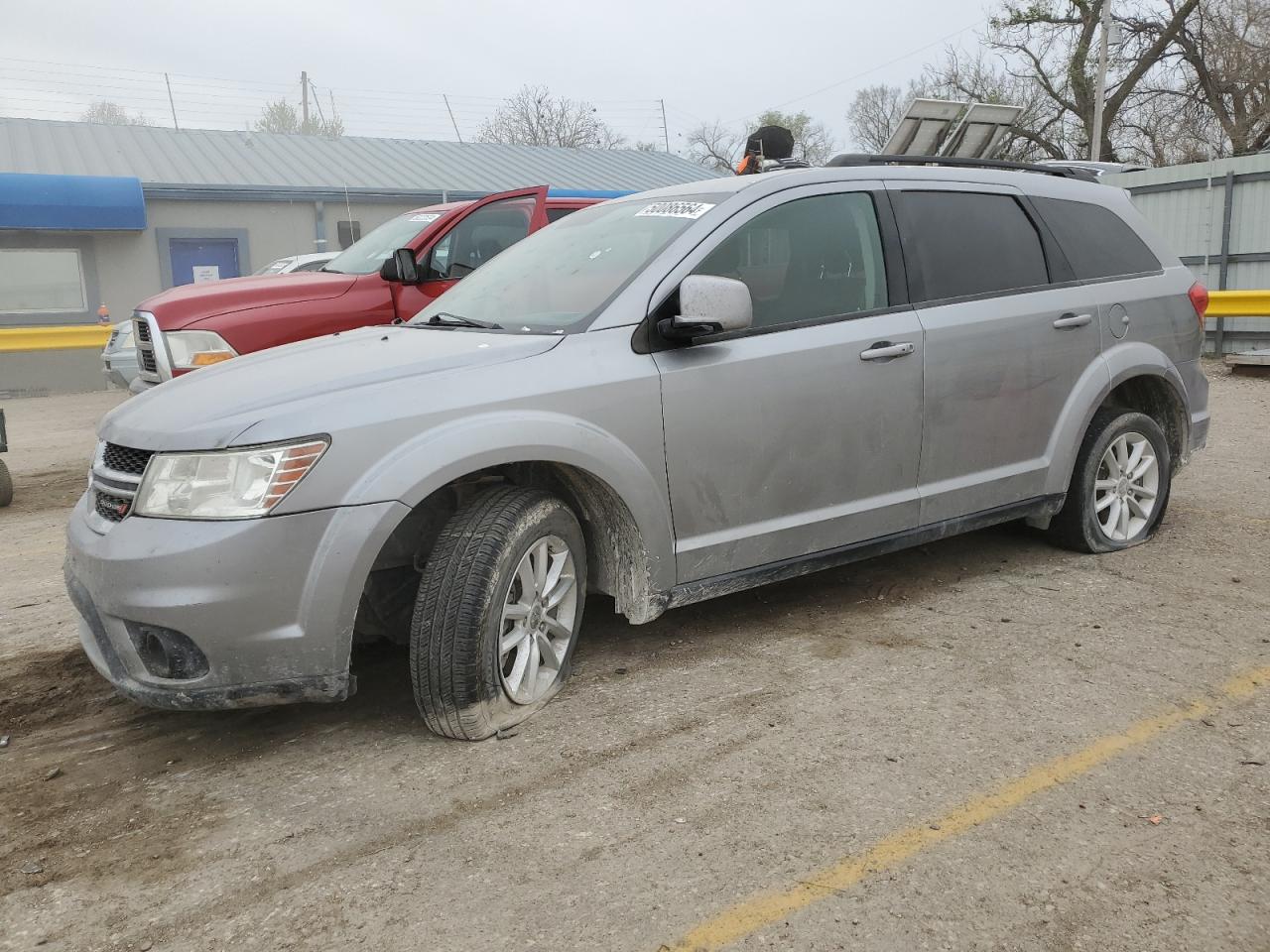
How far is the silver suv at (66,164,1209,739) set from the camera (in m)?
3.02

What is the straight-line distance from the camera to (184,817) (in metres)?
2.97

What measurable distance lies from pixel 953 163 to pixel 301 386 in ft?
10.8

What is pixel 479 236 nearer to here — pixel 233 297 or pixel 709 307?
pixel 233 297

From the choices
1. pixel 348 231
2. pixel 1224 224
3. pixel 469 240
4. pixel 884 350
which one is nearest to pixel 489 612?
pixel 884 350

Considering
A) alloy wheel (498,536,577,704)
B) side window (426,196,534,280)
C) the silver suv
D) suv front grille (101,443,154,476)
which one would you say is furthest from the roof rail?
side window (426,196,534,280)

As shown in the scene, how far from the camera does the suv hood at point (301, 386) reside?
10.0 feet

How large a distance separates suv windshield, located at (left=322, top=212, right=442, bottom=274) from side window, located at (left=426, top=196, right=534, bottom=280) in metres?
0.39

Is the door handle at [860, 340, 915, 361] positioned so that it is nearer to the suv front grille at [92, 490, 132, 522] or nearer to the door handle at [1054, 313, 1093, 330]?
the door handle at [1054, 313, 1093, 330]

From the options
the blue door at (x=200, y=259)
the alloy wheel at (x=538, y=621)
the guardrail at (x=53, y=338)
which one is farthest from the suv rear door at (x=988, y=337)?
the blue door at (x=200, y=259)

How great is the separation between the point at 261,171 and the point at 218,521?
68.6 feet

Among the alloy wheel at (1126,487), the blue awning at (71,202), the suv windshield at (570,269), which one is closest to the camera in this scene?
the suv windshield at (570,269)

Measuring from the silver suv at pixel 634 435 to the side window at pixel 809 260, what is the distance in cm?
1

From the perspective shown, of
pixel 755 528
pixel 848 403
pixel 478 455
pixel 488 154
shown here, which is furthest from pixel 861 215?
pixel 488 154

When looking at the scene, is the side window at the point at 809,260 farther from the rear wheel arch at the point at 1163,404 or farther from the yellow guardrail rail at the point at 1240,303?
the yellow guardrail rail at the point at 1240,303
